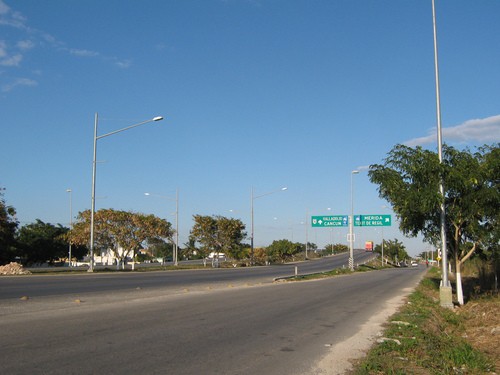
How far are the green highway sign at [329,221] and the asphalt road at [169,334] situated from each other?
42847 mm

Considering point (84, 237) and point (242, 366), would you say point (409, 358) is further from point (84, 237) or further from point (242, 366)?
point (84, 237)

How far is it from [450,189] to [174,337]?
11.3 metres

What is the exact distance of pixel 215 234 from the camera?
61.6m

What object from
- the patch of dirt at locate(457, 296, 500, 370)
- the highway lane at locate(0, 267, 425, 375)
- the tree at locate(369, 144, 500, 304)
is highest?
the tree at locate(369, 144, 500, 304)

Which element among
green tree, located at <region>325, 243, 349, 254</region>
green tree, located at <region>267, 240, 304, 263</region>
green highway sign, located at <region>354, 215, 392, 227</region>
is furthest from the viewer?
green tree, located at <region>325, 243, 349, 254</region>

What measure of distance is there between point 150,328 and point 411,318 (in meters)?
6.98

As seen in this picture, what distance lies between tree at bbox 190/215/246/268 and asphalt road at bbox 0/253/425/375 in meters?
43.4

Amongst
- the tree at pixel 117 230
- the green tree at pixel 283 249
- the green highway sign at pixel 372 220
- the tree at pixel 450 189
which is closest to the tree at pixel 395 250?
the green tree at pixel 283 249

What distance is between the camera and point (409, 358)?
329 inches

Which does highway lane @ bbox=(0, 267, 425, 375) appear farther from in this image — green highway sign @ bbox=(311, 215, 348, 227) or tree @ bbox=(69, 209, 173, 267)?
green highway sign @ bbox=(311, 215, 348, 227)

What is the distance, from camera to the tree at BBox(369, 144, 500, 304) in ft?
51.8

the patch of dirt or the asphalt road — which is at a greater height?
the asphalt road

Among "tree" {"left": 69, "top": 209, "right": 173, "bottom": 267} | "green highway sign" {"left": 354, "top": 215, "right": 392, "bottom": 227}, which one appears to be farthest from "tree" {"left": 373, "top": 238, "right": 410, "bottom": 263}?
"tree" {"left": 69, "top": 209, "right": 173, "bottom": 267}

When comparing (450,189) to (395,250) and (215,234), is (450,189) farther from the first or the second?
(395,250)
